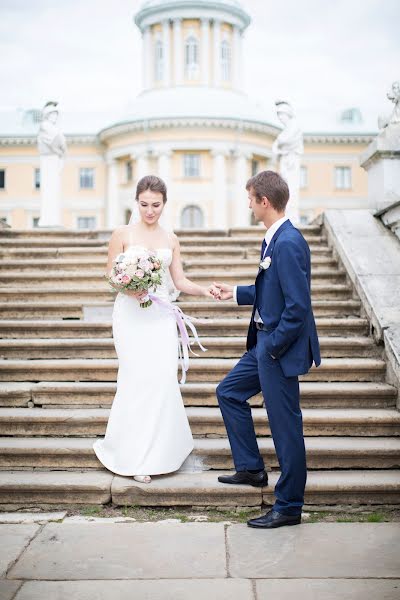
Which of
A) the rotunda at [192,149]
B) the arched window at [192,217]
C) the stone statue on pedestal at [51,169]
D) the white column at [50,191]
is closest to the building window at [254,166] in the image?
the rotunda at [192,149]

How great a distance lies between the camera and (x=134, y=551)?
387cm

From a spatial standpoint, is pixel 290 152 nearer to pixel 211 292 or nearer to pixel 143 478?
pixel 211 292

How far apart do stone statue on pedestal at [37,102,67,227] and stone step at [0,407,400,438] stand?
26.0 ft

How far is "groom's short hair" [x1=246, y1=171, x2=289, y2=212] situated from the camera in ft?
14.0

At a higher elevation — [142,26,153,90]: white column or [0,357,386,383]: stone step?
[142,26,153,90]: white column

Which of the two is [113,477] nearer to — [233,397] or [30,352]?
[233,397]

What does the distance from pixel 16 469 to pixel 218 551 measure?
1.86 m

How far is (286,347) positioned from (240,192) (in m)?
40.8

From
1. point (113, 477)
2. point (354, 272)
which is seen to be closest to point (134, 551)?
point (113, 477)

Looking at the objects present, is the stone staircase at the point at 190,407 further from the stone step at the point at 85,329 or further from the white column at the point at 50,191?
the white column at the point at 50,191

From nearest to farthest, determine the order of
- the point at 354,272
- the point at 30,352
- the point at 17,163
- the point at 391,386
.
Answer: the point at 391,386, the point at 30,352, the point at 354,272, the point at 17,163

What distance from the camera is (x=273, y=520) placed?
419cm

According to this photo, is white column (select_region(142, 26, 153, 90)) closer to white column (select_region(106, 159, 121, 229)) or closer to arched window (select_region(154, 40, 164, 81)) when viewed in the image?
arched window (select_region(154, 40, 164, 81))

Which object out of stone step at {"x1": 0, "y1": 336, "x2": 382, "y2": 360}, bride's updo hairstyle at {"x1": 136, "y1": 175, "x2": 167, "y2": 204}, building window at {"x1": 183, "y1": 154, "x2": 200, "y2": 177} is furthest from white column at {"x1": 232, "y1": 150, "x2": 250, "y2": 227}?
bride's updo hairstyle at {"x1": 136, "y1": 175, "x2": 167, "y2": 204}
